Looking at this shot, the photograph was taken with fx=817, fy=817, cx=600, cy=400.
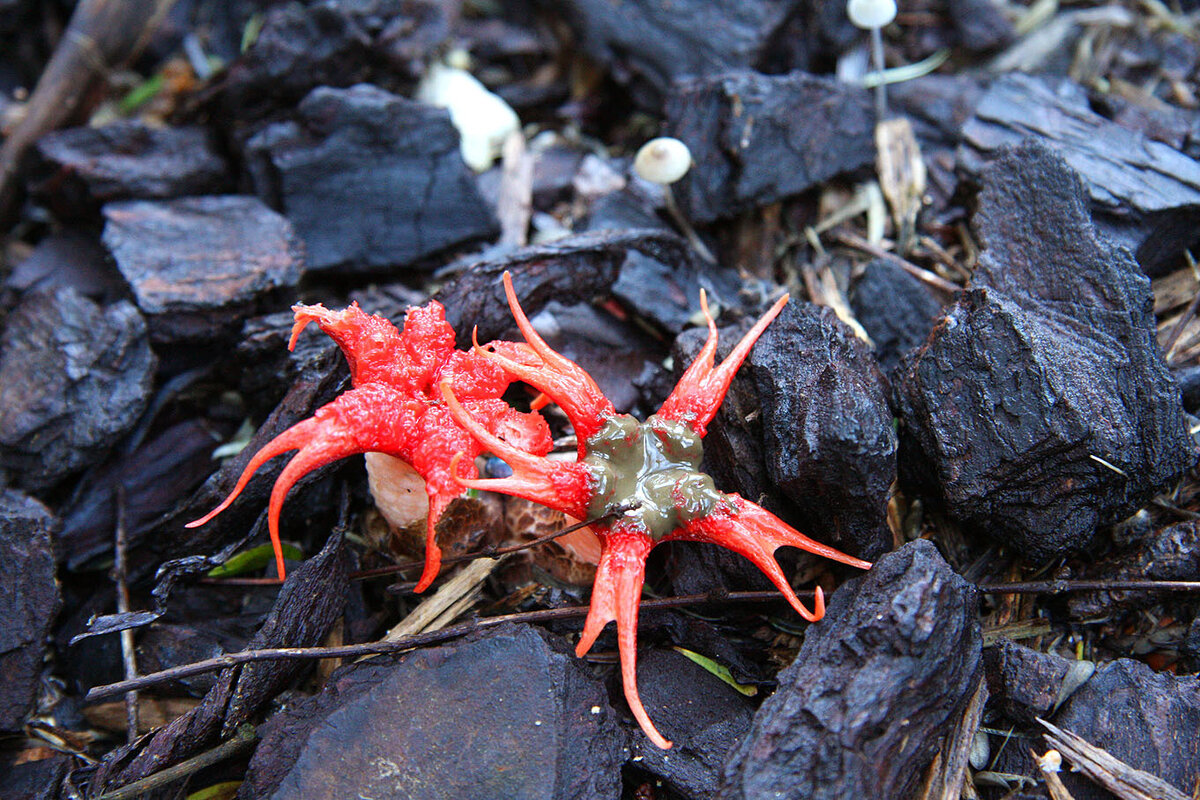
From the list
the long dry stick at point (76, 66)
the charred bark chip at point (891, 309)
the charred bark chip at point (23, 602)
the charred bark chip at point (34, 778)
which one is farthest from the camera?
the long dry stick at point (76, 66)

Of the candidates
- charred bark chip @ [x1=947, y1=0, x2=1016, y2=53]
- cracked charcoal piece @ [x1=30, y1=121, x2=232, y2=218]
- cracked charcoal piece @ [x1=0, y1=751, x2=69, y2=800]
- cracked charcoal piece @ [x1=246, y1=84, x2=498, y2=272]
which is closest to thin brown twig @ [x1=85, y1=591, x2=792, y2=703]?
cracked charcoal piece @ [x1=0, y1=751, x2=69, y2=800]

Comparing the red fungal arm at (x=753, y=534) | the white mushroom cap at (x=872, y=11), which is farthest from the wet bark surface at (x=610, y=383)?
the white mushroom cap at (x=872, y=11)

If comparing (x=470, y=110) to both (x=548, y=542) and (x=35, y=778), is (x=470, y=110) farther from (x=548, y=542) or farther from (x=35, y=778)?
(x=35, y=778)

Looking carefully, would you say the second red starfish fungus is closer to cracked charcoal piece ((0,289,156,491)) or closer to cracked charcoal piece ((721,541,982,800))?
cracked charcoal piece ((721,541,982,800))

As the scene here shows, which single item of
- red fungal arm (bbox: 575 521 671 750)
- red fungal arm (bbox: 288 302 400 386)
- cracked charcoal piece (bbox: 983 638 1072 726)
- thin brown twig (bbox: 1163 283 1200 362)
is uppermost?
red fungal arm (bbox: 288 302 400 386)

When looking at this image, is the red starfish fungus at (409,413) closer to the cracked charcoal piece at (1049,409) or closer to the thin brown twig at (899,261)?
the cracked charcoal piece at (1049,409)
